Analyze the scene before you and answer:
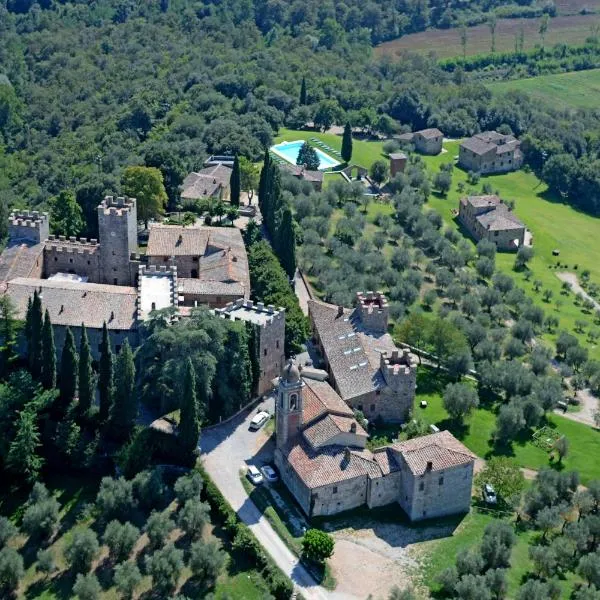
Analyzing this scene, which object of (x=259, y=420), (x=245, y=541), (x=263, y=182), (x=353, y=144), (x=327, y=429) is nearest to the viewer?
(x=245, y=541)

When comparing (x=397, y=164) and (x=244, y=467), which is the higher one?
(x=397, y=164)

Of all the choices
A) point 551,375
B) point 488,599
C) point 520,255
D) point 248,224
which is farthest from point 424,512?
point 520,255

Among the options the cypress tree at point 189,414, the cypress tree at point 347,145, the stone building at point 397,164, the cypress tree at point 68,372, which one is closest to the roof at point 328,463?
the cypress tree at point 189,414

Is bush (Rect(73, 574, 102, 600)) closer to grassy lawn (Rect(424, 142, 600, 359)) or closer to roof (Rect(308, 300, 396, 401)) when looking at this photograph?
roof (Rect(308, 300, 396, 401))

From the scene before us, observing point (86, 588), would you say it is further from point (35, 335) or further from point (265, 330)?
point (265, 330)

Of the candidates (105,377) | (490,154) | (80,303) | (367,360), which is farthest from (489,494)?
(490,154)

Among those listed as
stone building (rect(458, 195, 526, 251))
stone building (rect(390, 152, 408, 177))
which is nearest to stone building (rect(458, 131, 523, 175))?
stone building (rect(390, 152, 408, 177))

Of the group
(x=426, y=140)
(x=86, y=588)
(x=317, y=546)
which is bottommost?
(x=86, y=588)
